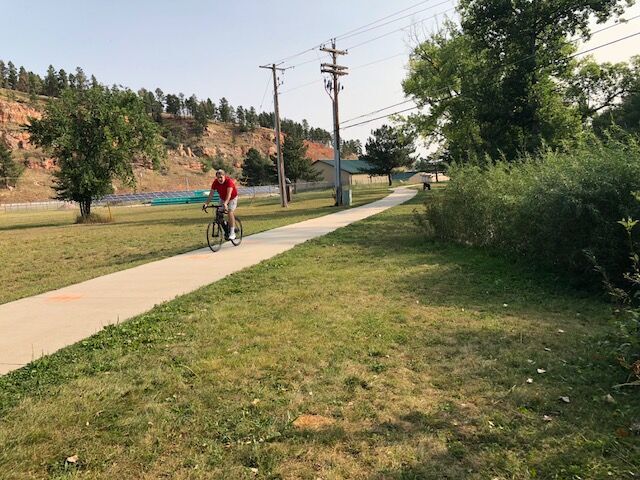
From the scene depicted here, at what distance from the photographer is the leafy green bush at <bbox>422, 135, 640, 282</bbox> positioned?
21.2ft

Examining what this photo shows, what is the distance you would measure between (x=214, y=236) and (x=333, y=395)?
8299 millimetres

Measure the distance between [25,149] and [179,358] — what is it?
122 m

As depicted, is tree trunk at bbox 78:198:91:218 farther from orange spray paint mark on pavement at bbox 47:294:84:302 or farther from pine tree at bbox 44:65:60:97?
pine tree at bbox 44:65:60:97

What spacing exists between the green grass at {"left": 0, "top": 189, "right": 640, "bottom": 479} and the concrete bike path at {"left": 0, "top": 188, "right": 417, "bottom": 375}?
397 millimetres

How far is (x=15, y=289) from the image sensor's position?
27.2ft

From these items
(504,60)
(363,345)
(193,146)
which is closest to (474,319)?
(363,345)

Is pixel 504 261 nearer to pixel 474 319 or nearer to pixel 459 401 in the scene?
pixel 474 319

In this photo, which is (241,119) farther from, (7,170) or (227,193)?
(227,193)

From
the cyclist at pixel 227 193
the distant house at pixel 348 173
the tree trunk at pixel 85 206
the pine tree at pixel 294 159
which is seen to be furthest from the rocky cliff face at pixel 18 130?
the cyclist at pixel 227 193

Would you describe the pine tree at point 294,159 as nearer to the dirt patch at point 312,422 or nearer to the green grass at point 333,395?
the green grass at point 333,395

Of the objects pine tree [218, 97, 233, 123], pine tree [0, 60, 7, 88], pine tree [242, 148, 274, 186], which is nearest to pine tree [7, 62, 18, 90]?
pine tree [0, 60, 7, 88]

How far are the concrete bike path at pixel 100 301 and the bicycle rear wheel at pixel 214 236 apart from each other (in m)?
0.19

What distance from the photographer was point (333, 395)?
11.9ft

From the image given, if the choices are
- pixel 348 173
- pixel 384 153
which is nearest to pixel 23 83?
pixel 348 173
